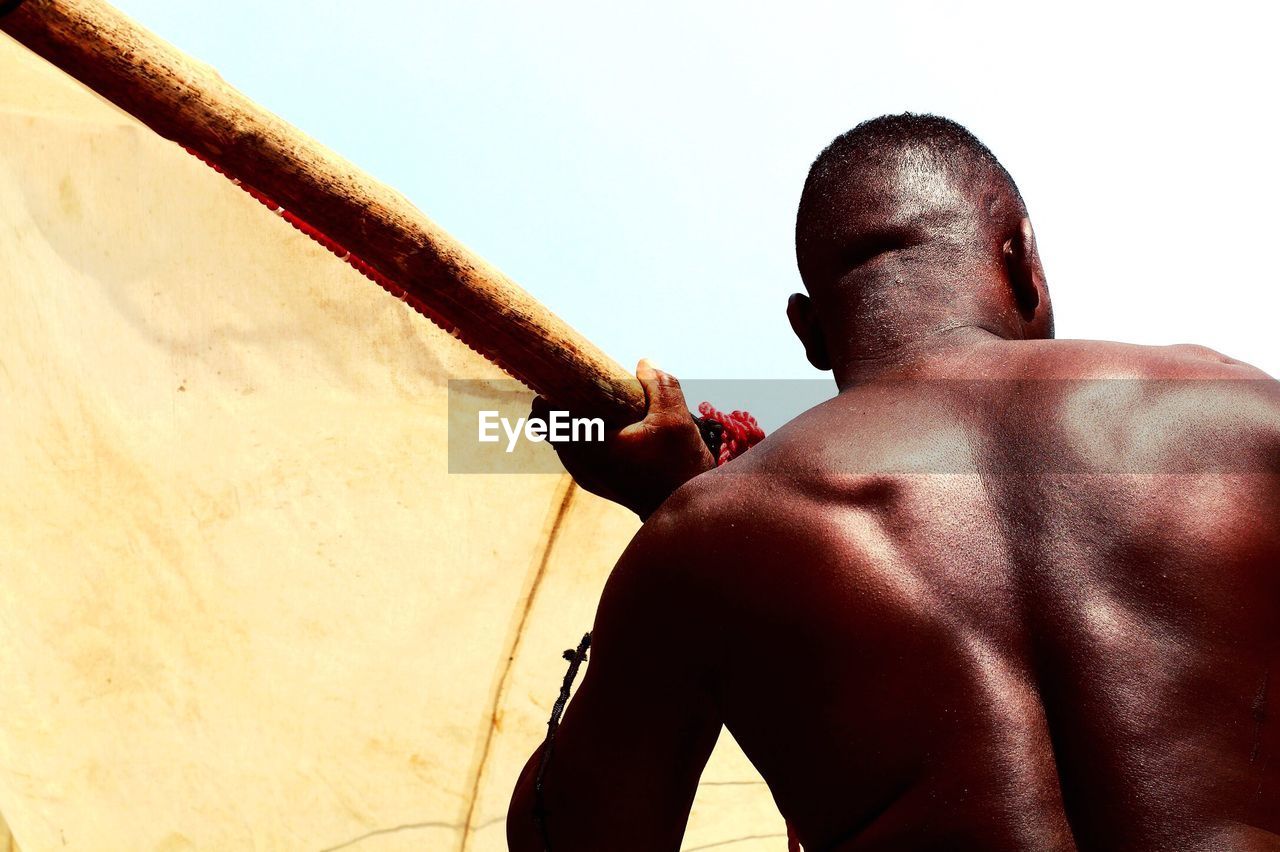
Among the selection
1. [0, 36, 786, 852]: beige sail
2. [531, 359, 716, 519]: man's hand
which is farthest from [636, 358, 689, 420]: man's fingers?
[0, 36, 786, 852]: beige sail

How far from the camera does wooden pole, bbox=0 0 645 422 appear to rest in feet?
5.11

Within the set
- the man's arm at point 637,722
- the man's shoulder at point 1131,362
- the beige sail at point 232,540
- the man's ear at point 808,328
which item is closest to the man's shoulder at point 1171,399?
the man's shoulder at point 1131,362

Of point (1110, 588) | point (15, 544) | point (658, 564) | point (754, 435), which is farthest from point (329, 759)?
point (1110, 588)

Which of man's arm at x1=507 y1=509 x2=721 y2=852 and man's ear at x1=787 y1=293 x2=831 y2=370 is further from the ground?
man's ear at x1=787 y1=293 x2=831 y2=370

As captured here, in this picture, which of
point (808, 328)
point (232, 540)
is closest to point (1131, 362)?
point (808, 328)

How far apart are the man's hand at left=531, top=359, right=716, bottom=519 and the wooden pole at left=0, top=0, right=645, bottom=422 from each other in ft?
0.11

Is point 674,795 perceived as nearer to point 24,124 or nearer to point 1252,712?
point 1252,712

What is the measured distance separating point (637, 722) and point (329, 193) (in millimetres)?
810

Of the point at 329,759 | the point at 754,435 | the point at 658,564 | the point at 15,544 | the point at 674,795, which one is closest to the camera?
the point at 658,564

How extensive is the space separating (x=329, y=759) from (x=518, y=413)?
3.48ft

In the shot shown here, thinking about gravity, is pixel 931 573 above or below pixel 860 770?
above

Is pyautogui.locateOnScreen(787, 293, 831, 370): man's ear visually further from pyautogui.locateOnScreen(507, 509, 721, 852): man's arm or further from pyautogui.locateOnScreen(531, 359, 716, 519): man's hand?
pyautogui.locateOnScreen(507, 509, 721, 852): man's arm

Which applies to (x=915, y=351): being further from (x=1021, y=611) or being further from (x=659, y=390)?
(x=659, y=390)

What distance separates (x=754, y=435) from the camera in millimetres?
2314
